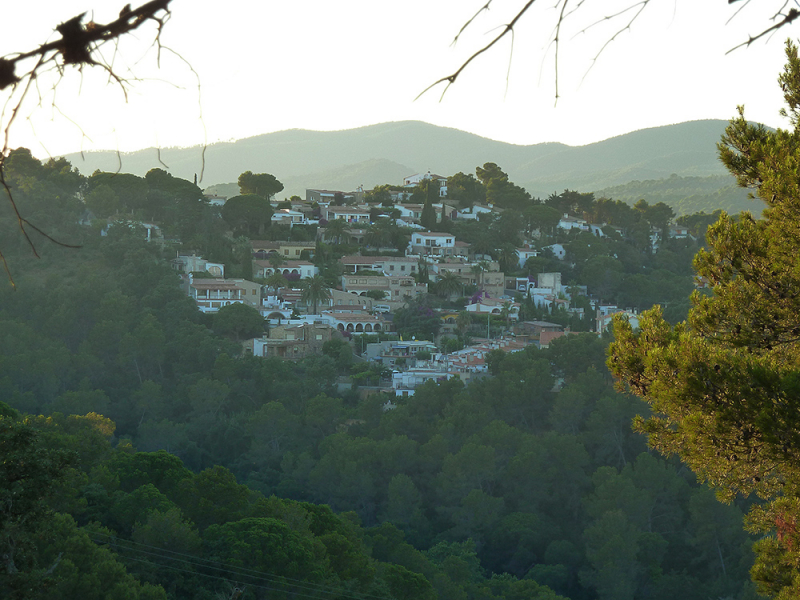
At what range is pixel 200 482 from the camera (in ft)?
Result: 41.8

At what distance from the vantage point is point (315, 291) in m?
27.4

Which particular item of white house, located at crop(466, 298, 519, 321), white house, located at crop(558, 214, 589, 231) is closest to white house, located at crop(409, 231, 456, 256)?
white house, located at crop(466, 298, 519, 321)

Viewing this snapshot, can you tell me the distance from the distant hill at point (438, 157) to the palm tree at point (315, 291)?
7937 cm

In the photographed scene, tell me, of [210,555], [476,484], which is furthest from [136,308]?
[210,555]

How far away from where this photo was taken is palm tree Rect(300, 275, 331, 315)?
2746 centimetres

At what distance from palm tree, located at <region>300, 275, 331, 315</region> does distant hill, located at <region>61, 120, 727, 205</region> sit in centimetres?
7937

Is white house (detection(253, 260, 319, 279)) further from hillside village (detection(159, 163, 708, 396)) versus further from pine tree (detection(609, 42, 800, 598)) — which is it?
pine tree (detection(609, 42, 800, 598))

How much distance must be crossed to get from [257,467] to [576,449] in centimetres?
Answer: 771

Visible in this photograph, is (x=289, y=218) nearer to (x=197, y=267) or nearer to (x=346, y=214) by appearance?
(x=346, y=214)

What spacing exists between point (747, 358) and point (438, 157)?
149 m

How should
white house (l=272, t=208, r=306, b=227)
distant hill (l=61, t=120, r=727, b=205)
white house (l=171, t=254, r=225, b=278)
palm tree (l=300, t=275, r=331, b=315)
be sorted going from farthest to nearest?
A: 1. distant hill (l=61, t=120, r=727, b=205)
2. white house (l=272, t=208, r=306, b=227)
3. white house (l=171, t=254, r=225, b=278)
4. palm tree (l=300, t=275, r=331, b=315)

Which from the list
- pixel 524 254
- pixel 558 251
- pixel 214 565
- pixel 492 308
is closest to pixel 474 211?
pixel 558 251

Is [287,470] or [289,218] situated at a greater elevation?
[289,218]

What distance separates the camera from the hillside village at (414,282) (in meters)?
25.0
